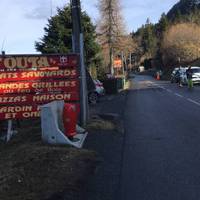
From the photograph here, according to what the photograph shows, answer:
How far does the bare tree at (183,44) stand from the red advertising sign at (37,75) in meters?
86.3

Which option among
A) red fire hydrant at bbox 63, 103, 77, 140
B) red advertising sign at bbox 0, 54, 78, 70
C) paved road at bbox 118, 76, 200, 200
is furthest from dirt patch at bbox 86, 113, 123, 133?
red fire hydrant at bbox 63, 103, 77, 140

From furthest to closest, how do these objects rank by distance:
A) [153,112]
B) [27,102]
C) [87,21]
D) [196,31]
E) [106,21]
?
Result: [196,31] → [106,21] → [87,21] → [153,112] → [27,102]

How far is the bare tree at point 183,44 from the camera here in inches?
4070

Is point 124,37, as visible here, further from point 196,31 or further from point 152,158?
point 152,158

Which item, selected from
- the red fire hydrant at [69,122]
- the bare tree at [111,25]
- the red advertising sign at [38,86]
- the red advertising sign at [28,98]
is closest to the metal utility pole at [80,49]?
the red advertising sign at [38,86]

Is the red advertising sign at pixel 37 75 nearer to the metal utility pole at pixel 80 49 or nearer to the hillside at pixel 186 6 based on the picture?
the metal utility pole at pixel 80 49

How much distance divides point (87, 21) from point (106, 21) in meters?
36.4

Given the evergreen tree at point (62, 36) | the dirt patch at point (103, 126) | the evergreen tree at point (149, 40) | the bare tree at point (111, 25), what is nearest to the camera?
the dirt patch at point (103, 126)

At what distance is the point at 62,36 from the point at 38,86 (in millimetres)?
24646

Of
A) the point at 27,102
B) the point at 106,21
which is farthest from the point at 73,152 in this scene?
the point at 106,21

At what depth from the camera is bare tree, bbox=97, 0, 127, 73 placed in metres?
79.6

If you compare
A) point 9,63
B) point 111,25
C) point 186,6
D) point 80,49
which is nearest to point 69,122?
point 9,63

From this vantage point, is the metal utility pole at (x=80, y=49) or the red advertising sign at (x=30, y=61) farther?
the metal utility pole at (x=80, y=49)

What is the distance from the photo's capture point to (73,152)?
11.3m
